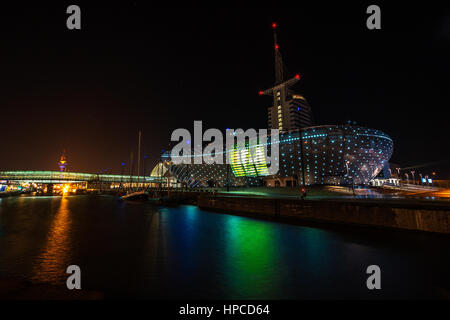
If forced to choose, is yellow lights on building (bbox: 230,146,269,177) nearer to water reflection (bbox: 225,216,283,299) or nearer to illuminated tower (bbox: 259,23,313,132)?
illuminated tower (bbox: 259,23,313,132)

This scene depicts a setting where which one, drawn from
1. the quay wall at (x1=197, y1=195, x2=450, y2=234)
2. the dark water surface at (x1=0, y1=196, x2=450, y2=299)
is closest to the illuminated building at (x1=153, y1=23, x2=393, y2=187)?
the quay wall at (x1=197, y1=195, x2=450, y2=234)

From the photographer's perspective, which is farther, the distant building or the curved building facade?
the distant building

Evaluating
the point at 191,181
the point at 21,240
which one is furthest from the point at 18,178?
the point at 21,240

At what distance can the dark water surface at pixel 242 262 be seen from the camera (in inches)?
252

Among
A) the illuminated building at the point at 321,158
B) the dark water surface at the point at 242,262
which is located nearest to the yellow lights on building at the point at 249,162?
the illuminated building at the point at 321,158

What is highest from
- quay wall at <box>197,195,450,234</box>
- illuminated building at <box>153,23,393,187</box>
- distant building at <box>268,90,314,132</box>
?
distant building at <box>268,90,314,132</box>

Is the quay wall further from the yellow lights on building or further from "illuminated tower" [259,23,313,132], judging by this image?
"illuminated tower" [259,23,313,132]

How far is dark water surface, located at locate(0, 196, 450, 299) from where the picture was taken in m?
6.41

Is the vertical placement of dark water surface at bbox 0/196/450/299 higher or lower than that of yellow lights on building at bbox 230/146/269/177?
lower

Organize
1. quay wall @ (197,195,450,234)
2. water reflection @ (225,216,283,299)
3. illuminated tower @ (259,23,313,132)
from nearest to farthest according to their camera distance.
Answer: water reflection @ (225,216,283,299) → quay wall @ (197,195,450,234) → illuminated tower @ (259,23,313,132)

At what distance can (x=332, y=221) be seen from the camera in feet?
53.7

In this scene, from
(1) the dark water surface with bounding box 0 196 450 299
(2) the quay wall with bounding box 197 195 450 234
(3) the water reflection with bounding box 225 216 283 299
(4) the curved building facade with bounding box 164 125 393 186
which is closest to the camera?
(1) the dark water surface with bounding box 0 196 450 299

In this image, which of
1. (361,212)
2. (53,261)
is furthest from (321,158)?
(53,261)
